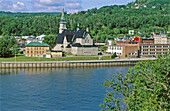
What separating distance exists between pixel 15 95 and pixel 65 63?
41909 millimetres

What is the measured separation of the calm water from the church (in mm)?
41468

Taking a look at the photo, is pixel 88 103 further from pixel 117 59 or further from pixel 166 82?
pixel 117 59

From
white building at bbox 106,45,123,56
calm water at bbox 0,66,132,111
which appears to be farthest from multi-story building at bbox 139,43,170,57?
calm water at bbox 0,66,132,111

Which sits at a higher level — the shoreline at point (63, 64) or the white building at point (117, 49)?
the white building at point (117, 49)

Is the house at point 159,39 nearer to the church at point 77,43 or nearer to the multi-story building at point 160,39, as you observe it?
the multi-story building at point 160,39

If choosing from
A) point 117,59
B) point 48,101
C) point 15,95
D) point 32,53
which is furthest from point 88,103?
point 32,53

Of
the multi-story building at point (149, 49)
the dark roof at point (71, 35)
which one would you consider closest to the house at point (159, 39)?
the multi-story building at point (149, 49)

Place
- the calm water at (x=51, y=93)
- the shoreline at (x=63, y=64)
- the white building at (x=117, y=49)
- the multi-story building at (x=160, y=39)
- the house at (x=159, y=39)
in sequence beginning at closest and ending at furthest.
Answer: the calm water at (x=51, y=93) < the shoreline at (x=63, y=64) < the white building at (x=117, y=49) < the multi-story building at (x=160, y=39) < the house at (x=159, y=39)

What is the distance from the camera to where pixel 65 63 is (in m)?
87.5

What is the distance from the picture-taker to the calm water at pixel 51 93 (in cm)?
3978

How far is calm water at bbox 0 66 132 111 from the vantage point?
39.8 meters

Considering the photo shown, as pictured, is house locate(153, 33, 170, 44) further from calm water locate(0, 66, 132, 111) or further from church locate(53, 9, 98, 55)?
calm water locate(0, 66, 132, 111)

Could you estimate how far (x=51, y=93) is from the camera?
4769 centimetres

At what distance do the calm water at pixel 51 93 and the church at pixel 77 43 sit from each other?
41468 mm
